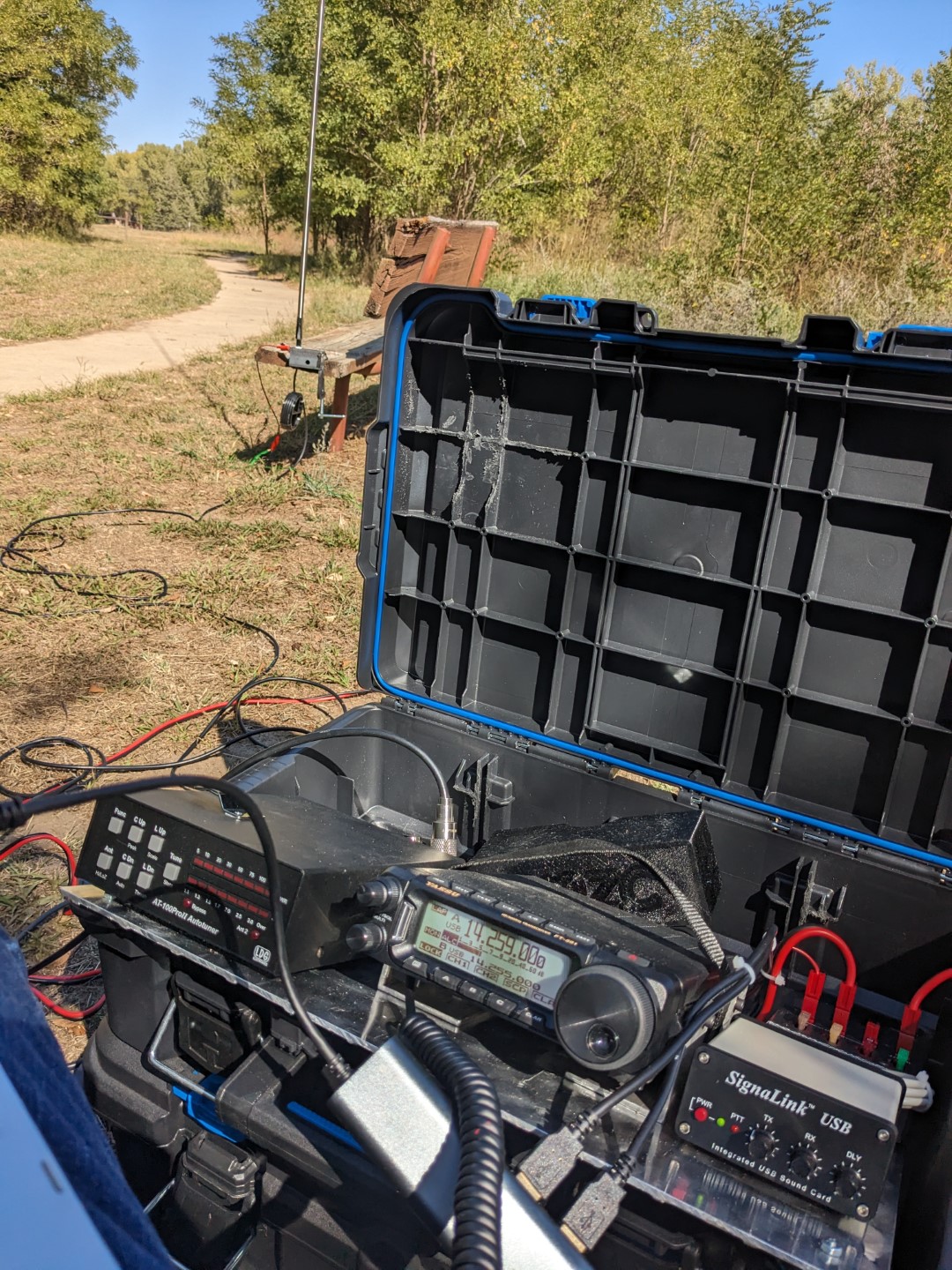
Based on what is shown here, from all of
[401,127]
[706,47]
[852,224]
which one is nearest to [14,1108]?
[852,224]

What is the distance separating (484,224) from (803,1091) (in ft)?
21.5

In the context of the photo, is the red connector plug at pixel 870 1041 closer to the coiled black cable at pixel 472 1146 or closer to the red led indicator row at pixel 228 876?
the coiled black cable at pixel 472 1146

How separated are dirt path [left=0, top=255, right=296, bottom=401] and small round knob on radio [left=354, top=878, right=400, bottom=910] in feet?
28.6

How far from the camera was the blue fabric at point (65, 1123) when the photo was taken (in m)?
0.69

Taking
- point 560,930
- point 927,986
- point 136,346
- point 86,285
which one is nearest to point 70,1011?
point 560,930

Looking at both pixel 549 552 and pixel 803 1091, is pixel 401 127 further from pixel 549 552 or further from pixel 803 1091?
pixel 803 1091

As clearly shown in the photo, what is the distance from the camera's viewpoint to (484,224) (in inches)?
267

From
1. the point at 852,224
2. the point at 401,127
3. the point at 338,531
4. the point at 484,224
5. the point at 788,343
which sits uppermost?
the point at 401,127

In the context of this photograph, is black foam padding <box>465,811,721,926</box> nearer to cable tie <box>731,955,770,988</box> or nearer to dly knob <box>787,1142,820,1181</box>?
cable tie <box>731,955,770,988</box>

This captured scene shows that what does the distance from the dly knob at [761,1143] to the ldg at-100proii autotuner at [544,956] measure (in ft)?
0.62

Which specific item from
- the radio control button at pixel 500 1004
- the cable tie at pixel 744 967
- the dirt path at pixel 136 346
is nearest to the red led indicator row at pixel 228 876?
the radio control button at pixel 500 1004

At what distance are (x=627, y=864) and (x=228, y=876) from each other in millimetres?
755

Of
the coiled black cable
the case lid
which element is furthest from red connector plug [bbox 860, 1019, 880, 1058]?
the coiled black cable

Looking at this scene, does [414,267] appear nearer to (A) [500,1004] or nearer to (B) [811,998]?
(B) [811,998]
